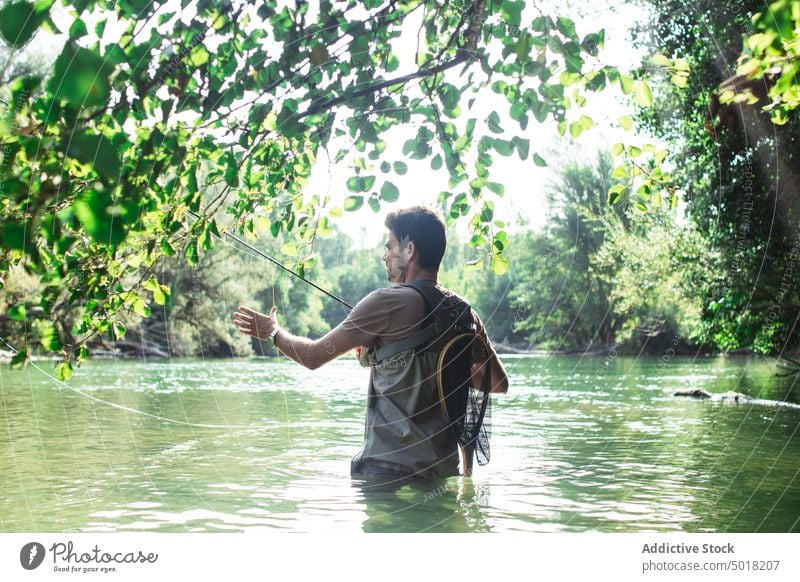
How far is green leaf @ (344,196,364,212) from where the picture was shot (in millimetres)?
5457

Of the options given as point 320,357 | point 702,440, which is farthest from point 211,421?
point 320,357

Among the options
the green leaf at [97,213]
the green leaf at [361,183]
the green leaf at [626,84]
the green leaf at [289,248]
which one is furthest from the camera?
the green leaf at [289,248]

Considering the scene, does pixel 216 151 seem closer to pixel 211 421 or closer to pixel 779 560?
Answer: pixel 779 560

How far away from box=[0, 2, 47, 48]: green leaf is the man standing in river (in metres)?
2.09

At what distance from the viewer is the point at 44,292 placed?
4.27 m

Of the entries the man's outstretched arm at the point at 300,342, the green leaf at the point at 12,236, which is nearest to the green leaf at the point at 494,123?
the man's outstretched arm at the point at 300,342

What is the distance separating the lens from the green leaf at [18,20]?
2748 millimetres

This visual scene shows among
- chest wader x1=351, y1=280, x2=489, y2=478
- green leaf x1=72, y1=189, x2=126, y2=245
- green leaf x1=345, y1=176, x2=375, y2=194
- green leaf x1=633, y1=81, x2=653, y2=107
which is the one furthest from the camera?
green leaf x1=345, y1=176, x2=375, y2=194

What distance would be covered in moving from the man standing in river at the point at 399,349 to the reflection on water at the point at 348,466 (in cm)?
24

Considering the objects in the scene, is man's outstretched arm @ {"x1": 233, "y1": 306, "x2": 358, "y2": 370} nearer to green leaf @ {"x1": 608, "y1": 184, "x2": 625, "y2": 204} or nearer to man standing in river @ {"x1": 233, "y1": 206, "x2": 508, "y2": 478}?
man standing in river @ {"x1": 233, "y1": 206, "x2": 508, "y2": 478}

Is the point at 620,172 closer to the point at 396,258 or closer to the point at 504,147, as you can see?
the point at 504,147

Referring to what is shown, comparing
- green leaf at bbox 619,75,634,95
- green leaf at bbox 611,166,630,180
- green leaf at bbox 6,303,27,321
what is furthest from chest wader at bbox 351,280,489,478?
green leaf at bbox 6,303,27,321

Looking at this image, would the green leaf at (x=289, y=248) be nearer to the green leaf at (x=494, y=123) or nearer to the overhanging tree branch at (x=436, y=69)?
the overhanging tree branch at (x=436, y=69)

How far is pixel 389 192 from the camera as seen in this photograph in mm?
5352
